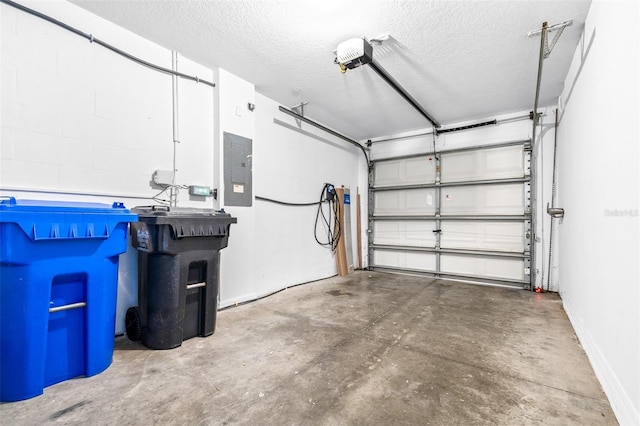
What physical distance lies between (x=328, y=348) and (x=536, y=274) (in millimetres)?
3691

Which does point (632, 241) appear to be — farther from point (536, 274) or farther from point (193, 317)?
point (536, 274)

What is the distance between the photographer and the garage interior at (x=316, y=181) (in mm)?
1521

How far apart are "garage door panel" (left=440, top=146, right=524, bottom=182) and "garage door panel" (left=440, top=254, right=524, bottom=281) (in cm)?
132

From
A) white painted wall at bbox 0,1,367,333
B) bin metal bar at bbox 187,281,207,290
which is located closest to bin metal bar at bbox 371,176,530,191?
white painted wall at bbox 0,1,367,333

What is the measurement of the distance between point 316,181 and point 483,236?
114 inches

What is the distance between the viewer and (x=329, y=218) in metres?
4.99

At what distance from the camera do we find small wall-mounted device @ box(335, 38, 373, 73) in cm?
249

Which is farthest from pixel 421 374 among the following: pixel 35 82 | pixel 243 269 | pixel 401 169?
pixel 401 169

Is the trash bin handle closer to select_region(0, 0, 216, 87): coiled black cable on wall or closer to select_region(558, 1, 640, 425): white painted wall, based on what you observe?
select_region(0, 0, 216, 87): coiled black cable on wall

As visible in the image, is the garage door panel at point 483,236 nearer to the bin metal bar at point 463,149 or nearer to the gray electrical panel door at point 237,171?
the bin metal bar at point 463,149

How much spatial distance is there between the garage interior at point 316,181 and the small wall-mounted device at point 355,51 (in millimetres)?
19

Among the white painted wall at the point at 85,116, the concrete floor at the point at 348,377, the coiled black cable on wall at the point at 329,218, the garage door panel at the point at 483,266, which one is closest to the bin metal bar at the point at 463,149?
the coiled black cable on wall at the point at 329,218

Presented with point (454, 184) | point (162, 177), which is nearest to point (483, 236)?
point (454, 184)

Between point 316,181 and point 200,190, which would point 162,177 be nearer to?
point 200,190
